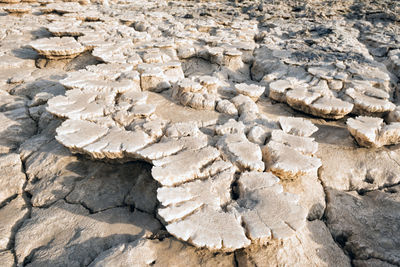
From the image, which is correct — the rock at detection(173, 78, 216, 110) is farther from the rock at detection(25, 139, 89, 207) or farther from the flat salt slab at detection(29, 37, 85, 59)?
the flat salt slab at detection(29, 37, 85, 59)

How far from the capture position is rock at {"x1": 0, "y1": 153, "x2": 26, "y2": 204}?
243 cm

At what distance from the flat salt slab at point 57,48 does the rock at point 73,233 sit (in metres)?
3.20

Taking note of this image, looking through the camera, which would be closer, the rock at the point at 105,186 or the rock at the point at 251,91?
the rock at the point at 105,186

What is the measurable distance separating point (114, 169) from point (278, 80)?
282cm

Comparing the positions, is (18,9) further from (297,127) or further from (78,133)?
(297,127)

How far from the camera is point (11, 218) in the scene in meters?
2.17

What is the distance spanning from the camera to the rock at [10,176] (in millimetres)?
2426

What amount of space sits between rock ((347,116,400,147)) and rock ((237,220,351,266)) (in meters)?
1.28

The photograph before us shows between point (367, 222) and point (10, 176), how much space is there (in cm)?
357

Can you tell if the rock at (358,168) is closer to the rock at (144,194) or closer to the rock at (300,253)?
the rock at (300,253)

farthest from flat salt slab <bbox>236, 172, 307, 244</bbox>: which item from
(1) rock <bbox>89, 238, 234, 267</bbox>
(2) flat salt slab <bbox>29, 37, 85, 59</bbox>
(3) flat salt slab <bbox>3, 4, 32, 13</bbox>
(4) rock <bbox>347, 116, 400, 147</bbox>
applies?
(3) flat salt slab <bbox>3, 4, 32, 13</bbox>

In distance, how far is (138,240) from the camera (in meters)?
1.84

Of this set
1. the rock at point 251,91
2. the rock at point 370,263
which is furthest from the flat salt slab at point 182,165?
the rock at point 251,91

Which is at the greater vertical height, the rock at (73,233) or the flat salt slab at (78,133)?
the flat salt slab at (78,133)
